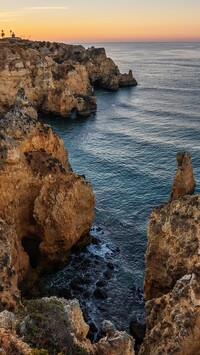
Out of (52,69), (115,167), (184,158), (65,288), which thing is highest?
(52,69)

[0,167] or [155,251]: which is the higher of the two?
[0,167]

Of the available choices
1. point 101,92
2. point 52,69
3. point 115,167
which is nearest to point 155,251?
point 115,167

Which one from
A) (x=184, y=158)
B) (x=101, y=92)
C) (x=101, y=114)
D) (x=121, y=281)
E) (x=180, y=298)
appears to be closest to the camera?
(x=180, y=298)

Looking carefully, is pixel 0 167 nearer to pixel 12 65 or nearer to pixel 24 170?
pixel 24 170

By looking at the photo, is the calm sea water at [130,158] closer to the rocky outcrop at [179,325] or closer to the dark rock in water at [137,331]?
the dark rock in water at [137,331]

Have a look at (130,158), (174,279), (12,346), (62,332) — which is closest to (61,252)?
(174,279)

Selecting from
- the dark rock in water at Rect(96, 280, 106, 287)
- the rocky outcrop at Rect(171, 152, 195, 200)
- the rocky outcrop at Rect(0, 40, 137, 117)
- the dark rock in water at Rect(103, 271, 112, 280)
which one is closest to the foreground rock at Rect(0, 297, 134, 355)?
the dark rock in water at Rect(96, 280, 106, 287)

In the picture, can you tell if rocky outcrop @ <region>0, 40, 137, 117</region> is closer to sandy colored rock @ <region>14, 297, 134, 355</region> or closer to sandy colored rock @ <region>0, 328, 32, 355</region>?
sandy colored rock @ <region>14, 297, 134, 355</region>

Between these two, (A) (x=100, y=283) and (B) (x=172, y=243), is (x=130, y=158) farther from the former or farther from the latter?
(B) (x=172, y=243)
